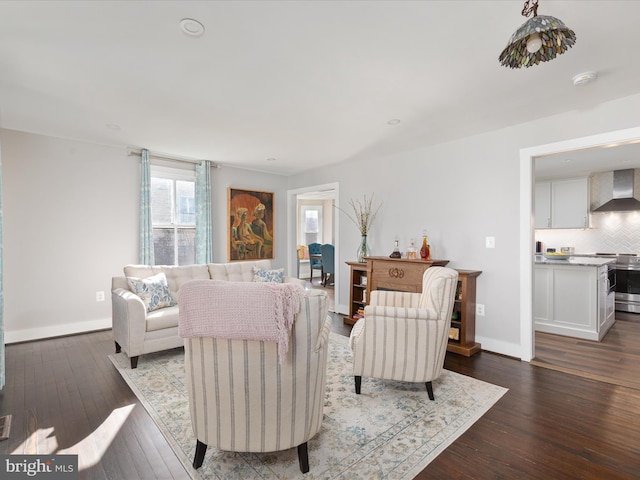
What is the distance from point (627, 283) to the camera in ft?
17.1

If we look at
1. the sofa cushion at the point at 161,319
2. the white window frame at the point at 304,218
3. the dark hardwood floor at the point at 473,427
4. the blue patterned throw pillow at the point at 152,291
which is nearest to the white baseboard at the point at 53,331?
the dark hardwood floor at the point at 473,427

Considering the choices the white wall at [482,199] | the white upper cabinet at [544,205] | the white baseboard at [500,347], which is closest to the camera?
the white wall at [482,199]

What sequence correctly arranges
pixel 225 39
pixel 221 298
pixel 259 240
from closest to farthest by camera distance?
pixel 221 298, pixel 225 39, pixel 259 240

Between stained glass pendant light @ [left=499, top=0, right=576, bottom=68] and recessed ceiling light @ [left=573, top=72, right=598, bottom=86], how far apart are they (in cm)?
125

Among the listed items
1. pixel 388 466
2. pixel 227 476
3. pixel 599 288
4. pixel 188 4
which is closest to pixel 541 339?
pixel 599 288

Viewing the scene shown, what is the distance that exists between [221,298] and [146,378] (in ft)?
6.19

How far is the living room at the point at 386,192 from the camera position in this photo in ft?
9.71

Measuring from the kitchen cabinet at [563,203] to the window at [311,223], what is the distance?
550 cm

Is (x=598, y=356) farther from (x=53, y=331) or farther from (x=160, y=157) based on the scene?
(x=53, y=331)

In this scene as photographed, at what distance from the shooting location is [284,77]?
7.76 feet

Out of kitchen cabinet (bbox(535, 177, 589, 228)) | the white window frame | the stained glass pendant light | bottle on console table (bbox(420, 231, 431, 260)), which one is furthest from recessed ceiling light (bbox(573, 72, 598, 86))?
the white window frame

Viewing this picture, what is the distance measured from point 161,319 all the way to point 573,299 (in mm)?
4803

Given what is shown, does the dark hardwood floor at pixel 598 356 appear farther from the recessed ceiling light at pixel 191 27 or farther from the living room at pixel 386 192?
the recessed ceiling light at pixel 191 27

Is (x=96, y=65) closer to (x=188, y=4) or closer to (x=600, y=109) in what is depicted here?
(x=188, y=4)
